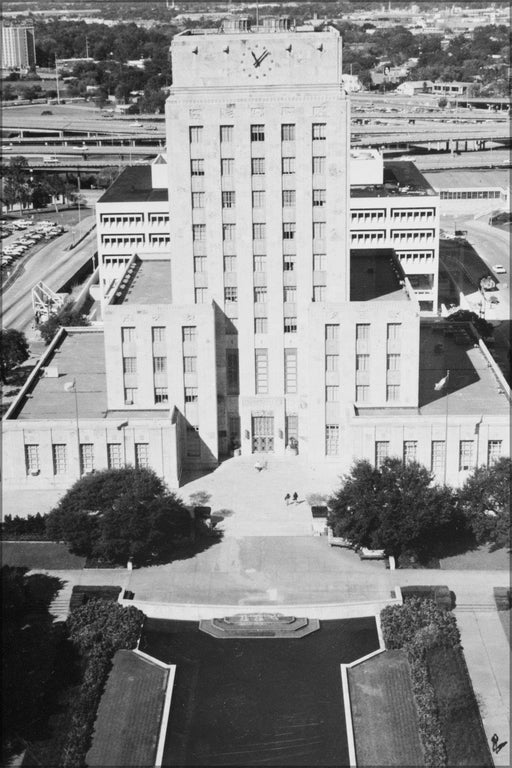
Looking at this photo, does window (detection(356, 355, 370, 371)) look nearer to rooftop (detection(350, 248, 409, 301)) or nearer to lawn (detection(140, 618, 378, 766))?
rooftop (detection(350, 248, 409, 301))

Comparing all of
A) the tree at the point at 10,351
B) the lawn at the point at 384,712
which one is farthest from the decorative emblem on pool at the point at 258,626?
the tree at the point at 10,351

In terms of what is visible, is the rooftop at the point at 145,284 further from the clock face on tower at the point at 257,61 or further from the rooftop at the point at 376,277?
the clock face on tower at the point at 257,61

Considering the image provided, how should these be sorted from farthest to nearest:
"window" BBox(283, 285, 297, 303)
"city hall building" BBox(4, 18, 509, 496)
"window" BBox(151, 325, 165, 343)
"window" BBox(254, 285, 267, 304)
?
1. "window" BBox(254, 285, 267, 304)
2. "window" BBox(283, 285, 297, 303)
3. "window" BBox(151, 325, 165, 343)
4. "city hall building" BBox(4, 18, 509, 496)

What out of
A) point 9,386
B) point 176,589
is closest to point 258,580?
point 176,589

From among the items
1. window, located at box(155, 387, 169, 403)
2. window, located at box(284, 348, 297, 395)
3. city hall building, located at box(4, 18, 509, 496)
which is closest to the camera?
city hall building, located at box(4, 18, 509, 496)

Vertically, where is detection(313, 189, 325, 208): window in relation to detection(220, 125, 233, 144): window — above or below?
below

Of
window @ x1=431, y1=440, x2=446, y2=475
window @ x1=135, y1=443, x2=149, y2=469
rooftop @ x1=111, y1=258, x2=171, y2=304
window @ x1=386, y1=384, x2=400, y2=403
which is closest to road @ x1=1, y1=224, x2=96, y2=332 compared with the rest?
rooftop @ x1=111, y1=258, x2=171, y2=304

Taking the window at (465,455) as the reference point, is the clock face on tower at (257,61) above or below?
above
